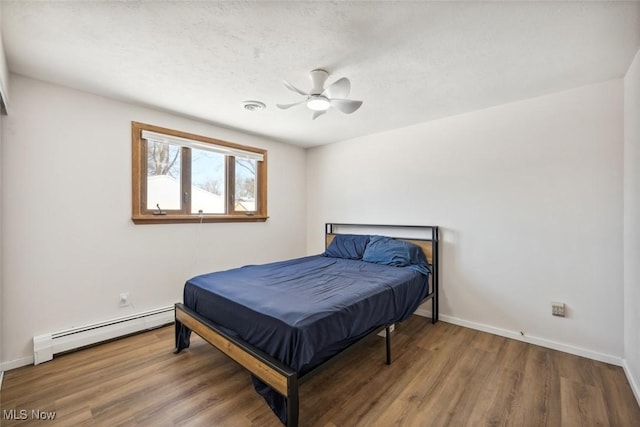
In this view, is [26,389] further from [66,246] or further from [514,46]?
[514,46]

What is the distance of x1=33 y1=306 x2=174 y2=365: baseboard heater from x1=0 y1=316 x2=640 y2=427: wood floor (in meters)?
0.08

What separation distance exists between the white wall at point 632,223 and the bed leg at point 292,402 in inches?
90.9

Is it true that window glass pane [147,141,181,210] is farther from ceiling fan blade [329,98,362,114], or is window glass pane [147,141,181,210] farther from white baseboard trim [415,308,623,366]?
white baseboard trim [415,308,623,366]

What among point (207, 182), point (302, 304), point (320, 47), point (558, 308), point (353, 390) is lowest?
point (353, 390)

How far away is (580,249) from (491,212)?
0.77 meters

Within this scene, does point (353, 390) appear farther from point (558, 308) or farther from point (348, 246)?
point (558, 308)

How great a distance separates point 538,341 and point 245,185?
3861 millimetres

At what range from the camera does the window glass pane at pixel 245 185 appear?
3.93 m

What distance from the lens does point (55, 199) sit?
2443 millimetres

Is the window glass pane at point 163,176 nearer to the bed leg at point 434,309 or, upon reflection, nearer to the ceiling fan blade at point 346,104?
the ceiling fan blade at point 346,104

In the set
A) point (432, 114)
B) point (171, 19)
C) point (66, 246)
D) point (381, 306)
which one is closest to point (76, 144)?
point (66, 246)

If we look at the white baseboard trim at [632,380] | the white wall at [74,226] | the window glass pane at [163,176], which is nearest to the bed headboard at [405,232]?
the white baseboard trim at [632,380]

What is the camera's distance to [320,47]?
6.19ft

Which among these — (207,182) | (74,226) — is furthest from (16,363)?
(207,182)
